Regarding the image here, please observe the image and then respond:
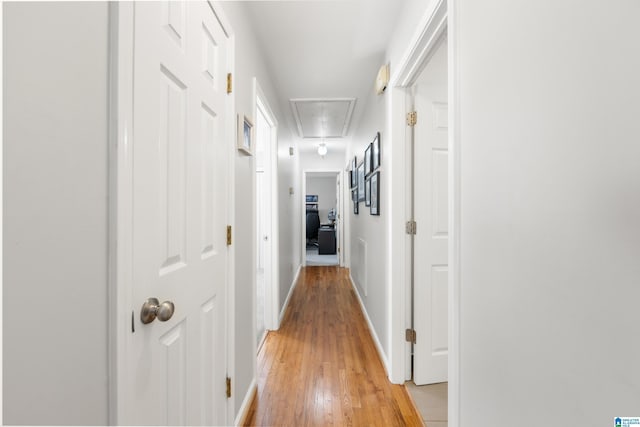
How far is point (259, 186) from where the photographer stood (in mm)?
4387

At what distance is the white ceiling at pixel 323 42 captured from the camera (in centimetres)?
163

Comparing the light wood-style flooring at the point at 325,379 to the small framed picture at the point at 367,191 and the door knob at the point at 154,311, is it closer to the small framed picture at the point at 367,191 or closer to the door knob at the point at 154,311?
the door knob at the point at 154,311

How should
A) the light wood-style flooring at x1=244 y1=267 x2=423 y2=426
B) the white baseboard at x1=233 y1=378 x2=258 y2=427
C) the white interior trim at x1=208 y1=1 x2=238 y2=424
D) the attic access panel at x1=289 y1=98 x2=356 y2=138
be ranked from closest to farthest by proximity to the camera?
1. the white interior trim at x1=208 y1=1 x2=238 y2=424
2. the white baseboard at x1=233 y1=378 x2=258 y2=427
3. the light wood-style flooring at x1=244 y1=267 x2=423 y2=426
4. the attic access panel at x1=289 y1=98 x2=356 y2=138

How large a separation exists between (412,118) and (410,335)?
1.53 meters

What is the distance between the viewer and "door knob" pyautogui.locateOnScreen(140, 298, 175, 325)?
69 centimetres

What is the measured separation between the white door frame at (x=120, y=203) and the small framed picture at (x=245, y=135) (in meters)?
0.82

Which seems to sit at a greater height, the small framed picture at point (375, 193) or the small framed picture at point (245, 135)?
the small framed picture at point (245, 135)

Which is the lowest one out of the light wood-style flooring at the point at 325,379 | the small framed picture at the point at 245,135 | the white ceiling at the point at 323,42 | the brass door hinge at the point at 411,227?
the light wood-style flooring at the point at 325,379

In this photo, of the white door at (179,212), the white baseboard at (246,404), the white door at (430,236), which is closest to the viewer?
the white door at (179,212)

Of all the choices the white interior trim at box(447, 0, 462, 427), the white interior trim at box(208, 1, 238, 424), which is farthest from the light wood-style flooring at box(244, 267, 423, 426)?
the white interior trim at box(447, 0, 462, 427)

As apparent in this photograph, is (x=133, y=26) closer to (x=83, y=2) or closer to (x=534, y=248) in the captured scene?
(x=83, y=2)

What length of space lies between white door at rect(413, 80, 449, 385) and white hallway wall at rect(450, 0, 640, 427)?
906mm

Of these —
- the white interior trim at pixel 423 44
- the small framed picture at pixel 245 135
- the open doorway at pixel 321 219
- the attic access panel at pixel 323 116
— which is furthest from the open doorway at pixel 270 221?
the open doorway at pixel 321 219

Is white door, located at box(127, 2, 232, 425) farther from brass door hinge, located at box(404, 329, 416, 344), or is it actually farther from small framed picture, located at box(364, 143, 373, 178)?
small framed picture, located at box(364, 143, 373, 178)
